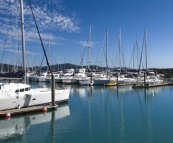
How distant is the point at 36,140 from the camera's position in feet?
43.4

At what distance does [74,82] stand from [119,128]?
3792 cm

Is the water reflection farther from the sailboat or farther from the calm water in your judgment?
the sailboat

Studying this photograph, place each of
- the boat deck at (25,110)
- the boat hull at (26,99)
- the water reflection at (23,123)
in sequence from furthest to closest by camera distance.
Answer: the boat hull at (26,99), the boat deck at (25,110), the water reflection at (23,123)

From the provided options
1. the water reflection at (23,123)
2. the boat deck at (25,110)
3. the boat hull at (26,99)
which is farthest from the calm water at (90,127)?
the boat hull at (26,99)

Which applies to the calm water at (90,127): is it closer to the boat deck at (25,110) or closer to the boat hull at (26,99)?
the boat deck at (25,110)

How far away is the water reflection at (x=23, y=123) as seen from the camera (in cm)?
1421

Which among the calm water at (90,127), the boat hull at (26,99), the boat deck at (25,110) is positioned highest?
the boat hull at (26,99)

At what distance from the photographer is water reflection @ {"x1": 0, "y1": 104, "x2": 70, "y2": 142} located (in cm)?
1421

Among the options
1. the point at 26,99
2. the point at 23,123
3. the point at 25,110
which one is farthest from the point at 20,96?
the point at 23,123

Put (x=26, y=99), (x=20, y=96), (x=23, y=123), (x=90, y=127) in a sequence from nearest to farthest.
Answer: (x=90, y=127), (x=23, y=123), (x=20, y=96), (x=26, y=99)

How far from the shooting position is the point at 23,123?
Answer: 17109 mm

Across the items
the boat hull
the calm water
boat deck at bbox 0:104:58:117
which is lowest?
the calm water

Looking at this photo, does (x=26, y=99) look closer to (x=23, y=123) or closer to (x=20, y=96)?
(x=20, y=96)

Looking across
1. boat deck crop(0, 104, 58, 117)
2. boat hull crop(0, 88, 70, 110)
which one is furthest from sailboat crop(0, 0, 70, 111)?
boat deck crop(0, 104, 58, 117)
